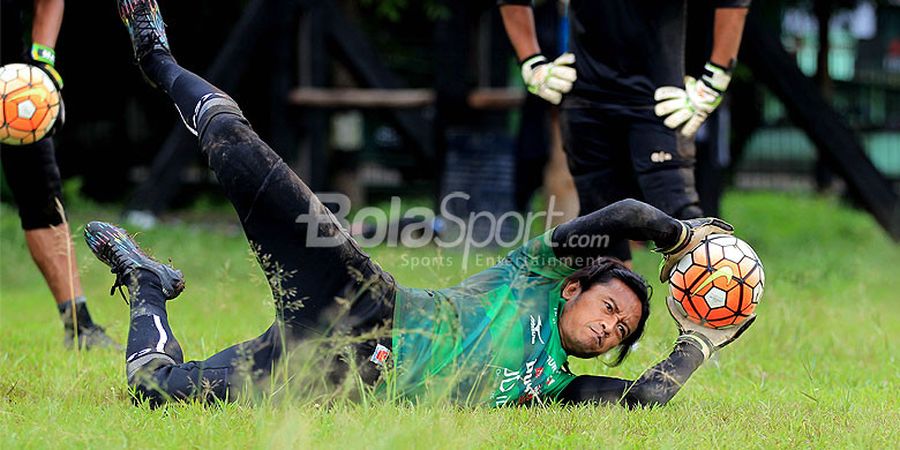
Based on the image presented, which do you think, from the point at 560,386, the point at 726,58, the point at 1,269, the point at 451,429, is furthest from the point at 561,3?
the point at 451,429

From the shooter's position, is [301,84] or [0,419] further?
[301,84]

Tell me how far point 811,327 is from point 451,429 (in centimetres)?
311

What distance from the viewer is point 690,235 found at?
393 centimetres

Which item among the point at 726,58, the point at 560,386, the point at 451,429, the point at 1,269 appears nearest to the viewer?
the point at 451,429

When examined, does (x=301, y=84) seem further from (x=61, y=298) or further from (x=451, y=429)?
(x=451, y=429)

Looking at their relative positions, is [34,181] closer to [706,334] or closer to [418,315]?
[418,315]

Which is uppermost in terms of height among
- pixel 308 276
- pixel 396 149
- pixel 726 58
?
pixel 726 58

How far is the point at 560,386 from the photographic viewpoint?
13.1 ft

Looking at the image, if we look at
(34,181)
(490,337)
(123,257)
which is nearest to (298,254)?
(490,337)

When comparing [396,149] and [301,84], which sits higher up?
[301,84]

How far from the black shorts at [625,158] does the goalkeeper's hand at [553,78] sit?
7 cm

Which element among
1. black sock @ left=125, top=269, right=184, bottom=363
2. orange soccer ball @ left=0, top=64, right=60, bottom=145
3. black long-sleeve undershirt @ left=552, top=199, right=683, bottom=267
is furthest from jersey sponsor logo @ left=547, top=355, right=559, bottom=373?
→ orange soccer ball @ left=0, top=64, right=60, bottom=145

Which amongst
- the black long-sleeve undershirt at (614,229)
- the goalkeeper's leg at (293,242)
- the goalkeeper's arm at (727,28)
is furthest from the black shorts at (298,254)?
the goalkeeper's arm at (727,28)

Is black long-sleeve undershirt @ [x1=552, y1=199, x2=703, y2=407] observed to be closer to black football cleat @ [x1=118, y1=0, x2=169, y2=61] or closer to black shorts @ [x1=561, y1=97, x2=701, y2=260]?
black shorts @ [x1=561, y1=97, x2=701, y2=260]
